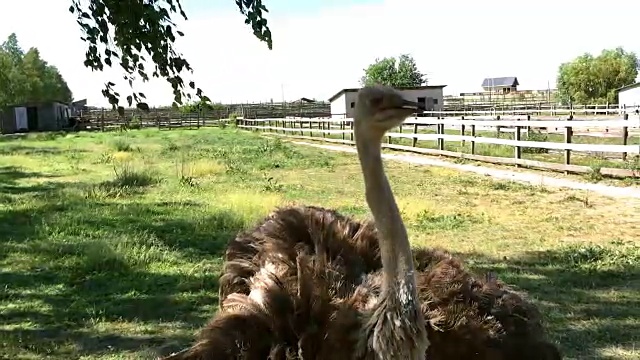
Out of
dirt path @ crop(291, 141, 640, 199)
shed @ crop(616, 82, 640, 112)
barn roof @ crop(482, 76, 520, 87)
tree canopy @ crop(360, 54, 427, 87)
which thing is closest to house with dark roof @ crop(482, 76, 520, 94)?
barn roof @ crop(482, 76, 520, 87)

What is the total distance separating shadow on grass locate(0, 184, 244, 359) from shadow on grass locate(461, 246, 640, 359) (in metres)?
2.72

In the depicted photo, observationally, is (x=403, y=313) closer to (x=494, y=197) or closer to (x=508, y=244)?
(x=508, y=244)

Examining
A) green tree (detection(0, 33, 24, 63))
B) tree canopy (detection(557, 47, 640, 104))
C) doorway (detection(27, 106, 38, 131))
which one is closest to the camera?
doorway (detection(27, 106, 38, 131))

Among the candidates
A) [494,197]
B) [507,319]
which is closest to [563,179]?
[494,197]

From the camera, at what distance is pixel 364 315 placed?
2.92m

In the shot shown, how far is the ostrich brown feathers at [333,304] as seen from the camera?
3.10 meters

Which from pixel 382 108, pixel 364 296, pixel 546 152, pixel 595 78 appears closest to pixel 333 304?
pixel 364 296

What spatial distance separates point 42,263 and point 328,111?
2151 inches

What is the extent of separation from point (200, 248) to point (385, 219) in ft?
18.2

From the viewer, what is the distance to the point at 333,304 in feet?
10.4

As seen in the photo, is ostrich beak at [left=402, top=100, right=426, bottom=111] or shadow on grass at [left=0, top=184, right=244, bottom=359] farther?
shadow on grass at [left=0, top=184, right=244, bottom=359]

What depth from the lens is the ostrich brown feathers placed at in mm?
3096

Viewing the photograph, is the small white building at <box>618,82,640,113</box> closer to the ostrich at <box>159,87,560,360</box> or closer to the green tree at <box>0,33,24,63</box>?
the ostrich at <box>159,87,560,360</box>

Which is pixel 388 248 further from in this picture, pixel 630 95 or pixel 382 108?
pixel 630 95
